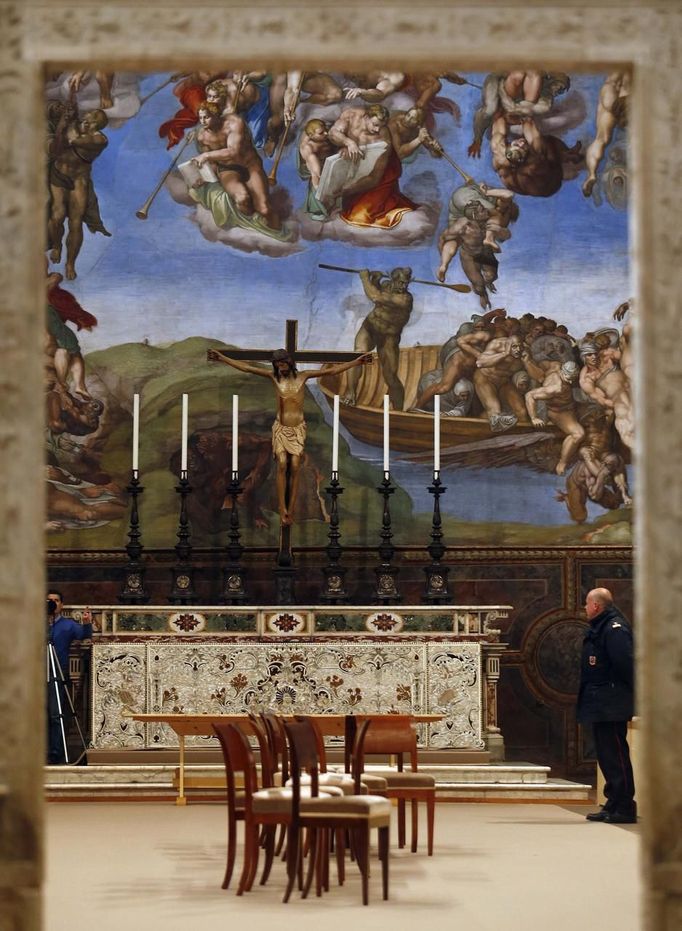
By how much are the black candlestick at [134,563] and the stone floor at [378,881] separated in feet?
8.37

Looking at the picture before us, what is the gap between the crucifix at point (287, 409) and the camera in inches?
551

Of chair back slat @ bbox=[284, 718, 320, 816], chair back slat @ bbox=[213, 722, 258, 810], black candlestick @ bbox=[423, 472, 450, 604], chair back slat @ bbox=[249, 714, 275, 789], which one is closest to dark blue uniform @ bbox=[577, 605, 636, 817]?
black candlestick @ bbox=[423, 472, 450, 604]

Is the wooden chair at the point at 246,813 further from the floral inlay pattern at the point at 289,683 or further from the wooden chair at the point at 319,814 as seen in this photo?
the floral inlay pattern at the point at 289,683

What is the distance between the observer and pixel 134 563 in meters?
14.1

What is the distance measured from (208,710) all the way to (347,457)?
3382 millimetres

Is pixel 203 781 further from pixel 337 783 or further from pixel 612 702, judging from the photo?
pixel 337 783

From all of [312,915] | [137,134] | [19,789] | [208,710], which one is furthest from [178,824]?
[137,134]

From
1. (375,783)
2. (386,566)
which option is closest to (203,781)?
(386,566)

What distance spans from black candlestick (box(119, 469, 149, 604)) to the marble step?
156cm

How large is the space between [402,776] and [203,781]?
390cm

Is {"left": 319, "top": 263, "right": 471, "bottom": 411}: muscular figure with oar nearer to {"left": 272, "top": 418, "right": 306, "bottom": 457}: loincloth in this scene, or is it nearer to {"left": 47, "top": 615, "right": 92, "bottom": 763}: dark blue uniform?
{"left": 272, "top": 418, "right": 306, "bottom": 457}: loincloth

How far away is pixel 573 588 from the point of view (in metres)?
15.1

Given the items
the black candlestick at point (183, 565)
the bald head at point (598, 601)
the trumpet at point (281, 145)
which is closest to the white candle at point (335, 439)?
the black candlestick at point (183, 565)

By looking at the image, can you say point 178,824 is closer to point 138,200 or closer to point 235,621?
point 235,621
